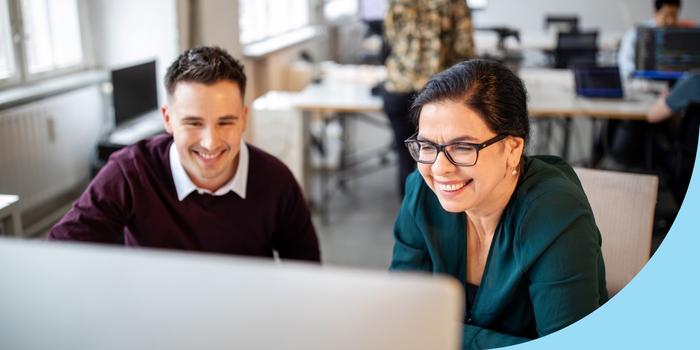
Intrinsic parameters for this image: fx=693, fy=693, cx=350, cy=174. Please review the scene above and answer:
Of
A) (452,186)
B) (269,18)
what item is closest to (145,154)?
(452,186)

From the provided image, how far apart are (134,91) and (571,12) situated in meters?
7.26

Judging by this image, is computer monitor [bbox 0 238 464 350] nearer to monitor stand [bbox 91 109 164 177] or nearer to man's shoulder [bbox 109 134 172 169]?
man's shoulder [bbox 109 134 172 169]

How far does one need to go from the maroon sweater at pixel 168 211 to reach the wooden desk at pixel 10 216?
0.21 m

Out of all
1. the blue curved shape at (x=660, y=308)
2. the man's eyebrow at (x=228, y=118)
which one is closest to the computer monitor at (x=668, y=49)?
the man's eyebrow at (x=228, y=118)

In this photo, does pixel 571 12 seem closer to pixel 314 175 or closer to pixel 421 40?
pixel 314 175

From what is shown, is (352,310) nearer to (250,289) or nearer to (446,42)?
(250,289)

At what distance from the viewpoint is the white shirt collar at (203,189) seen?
1.53 metres

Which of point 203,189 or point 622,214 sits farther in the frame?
point 203,189

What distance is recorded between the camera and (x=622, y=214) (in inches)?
51.2

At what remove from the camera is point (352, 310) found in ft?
1.54

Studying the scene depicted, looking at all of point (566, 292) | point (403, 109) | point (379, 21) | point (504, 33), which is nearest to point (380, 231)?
point (403, 109)

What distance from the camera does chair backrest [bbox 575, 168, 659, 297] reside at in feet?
3.75

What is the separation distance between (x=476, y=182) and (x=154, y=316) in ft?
2.30

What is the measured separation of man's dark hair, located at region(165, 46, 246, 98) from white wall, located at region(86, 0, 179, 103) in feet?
9.08
